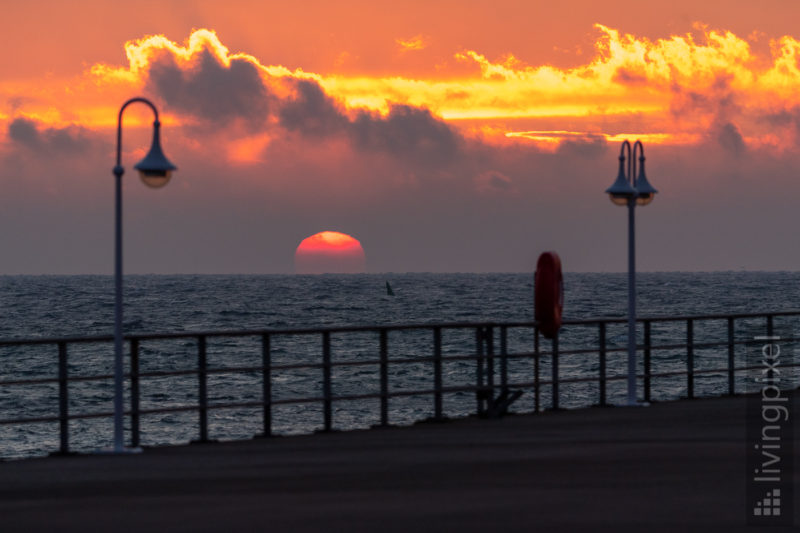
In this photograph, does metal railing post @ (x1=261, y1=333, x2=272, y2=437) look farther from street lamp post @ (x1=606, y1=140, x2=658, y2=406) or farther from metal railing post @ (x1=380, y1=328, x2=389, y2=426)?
street lamp post @ (x1=606, y1=140, x2=658, y2=406)

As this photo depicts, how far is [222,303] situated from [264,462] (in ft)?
412

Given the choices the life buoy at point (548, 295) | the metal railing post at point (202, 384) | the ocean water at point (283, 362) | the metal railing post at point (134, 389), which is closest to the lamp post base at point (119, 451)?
the metal railing post at point (134, 389)

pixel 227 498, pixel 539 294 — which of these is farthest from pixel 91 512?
pixel 539 294

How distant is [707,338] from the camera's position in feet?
236

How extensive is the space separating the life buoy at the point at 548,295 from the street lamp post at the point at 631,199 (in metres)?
1.41

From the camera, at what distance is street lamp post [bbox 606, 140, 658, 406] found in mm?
16562

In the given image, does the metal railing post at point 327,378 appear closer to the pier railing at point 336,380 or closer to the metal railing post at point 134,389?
the pier railing at point 336,380

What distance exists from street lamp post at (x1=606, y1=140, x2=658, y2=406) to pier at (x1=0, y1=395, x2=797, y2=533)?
3057 mm

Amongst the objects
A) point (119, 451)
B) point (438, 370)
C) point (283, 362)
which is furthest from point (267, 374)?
point (283, 362)

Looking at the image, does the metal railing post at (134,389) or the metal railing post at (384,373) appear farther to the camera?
the metal railing post at (384,373)

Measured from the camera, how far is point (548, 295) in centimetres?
1532

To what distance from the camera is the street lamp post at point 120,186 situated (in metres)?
11.8

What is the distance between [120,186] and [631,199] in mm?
7552

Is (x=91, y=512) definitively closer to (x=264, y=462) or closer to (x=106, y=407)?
(x=264, y=462)
